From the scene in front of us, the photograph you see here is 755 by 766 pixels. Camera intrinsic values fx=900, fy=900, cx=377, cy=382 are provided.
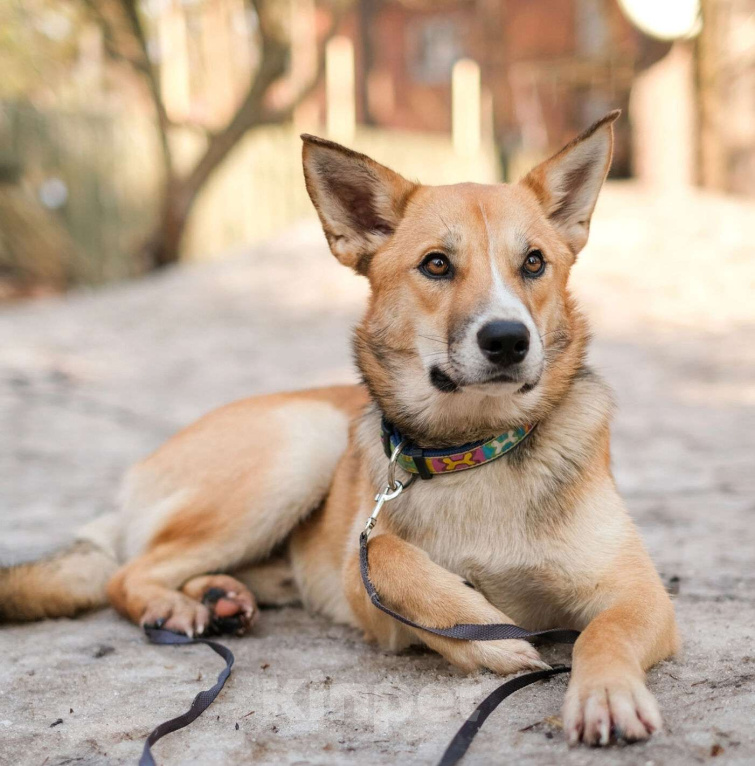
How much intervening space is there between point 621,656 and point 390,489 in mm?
921

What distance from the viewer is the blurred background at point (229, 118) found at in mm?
12586

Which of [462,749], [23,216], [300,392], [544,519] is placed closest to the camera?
[462,749]

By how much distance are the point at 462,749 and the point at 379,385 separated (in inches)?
52.1

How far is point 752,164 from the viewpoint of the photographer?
488 inches

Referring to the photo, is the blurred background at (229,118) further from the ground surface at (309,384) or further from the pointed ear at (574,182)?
the pointed ear at (574,182)

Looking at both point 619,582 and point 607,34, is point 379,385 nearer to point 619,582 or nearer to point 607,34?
point 619,582

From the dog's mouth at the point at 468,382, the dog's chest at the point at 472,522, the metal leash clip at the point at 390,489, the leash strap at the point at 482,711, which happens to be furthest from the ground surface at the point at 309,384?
the dog's mouth at the point at 468,382

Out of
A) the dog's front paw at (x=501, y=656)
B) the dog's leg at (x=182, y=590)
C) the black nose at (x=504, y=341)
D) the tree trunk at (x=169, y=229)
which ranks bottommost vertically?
the dog's leg at (x=182, y=590)

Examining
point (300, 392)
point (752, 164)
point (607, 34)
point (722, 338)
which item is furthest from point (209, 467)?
point (607, 34)

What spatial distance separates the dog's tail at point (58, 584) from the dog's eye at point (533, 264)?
Answer: 2.01 meters

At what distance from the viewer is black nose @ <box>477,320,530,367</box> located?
251 centimetres

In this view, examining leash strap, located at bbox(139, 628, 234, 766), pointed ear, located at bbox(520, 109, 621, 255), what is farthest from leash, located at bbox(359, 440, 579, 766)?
pointed ear, located at bbox(520, 109, 621, 255)

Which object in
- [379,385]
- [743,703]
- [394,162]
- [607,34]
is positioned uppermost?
[607,34]

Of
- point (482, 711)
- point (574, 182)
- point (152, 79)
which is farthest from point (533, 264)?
point (152, 79)
